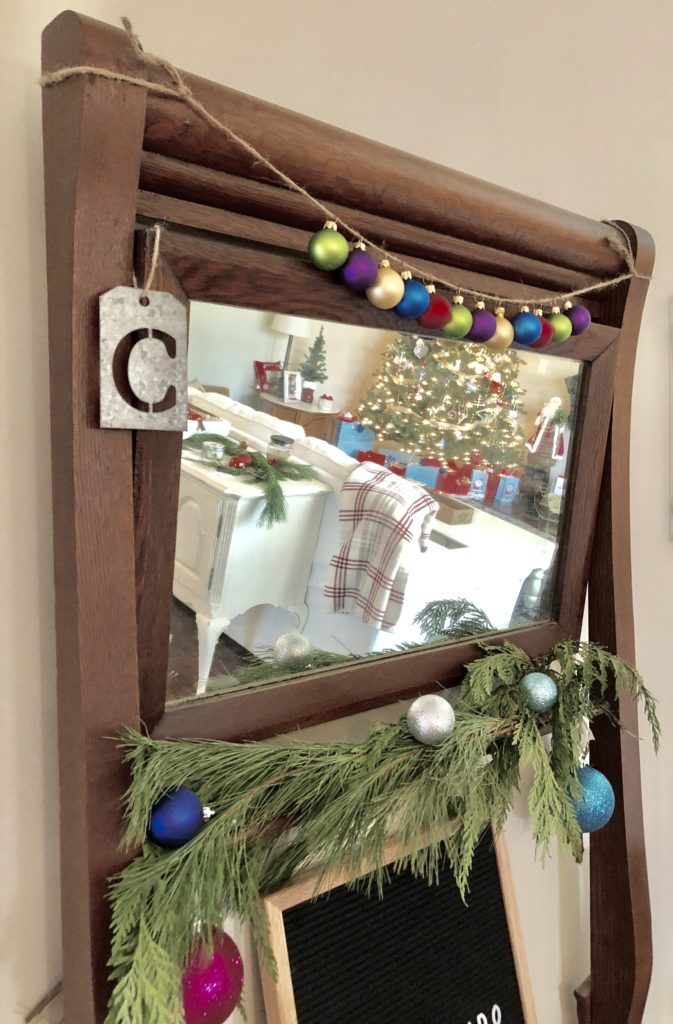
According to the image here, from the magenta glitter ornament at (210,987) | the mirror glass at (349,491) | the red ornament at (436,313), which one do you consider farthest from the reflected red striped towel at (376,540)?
the magenta glitter ornament at (210,987)

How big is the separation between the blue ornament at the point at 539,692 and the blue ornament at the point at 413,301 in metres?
0.32

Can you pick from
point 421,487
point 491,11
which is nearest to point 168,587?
point 421,487

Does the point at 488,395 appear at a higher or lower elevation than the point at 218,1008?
higher

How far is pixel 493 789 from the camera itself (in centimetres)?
53

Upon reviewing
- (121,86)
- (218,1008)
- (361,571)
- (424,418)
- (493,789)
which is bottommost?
(218,1008)

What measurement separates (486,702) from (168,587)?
30 cm

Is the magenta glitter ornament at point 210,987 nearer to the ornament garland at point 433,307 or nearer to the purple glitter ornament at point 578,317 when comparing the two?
the ornament garland at point 433,307

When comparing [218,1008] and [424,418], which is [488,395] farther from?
[218,1008]

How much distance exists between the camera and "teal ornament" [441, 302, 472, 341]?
512 millimetres

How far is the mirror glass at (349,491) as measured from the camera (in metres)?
0.44

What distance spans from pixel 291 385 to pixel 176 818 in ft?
0.93

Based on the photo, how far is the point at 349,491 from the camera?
51cm

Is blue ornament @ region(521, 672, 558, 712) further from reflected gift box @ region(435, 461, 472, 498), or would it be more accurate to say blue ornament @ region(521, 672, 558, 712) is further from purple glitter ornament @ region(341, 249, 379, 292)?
purple glitter ornament @ region(341, 249, 379, 292)

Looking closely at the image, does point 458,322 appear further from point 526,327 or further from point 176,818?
point 176,818
